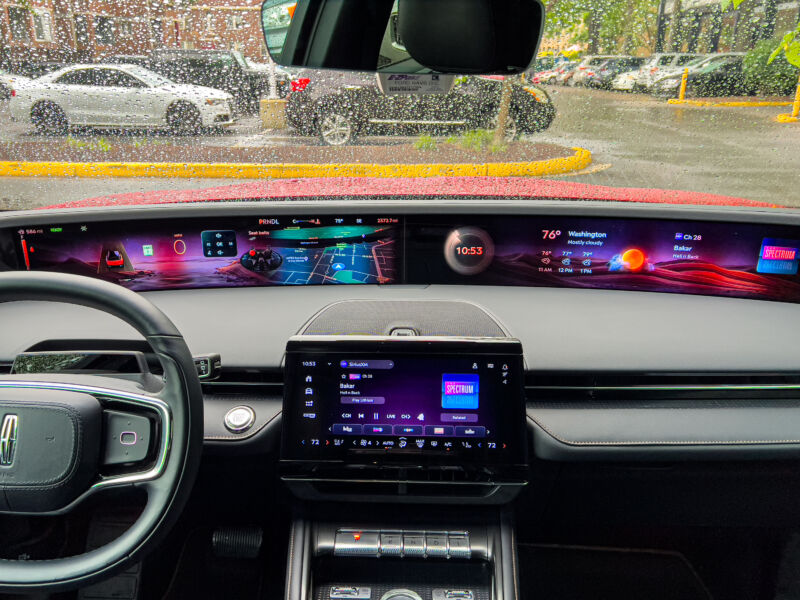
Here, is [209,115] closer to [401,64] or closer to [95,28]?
[95,28]

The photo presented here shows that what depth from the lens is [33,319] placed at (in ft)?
7.78

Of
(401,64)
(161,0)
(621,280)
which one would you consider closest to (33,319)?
(161,0)

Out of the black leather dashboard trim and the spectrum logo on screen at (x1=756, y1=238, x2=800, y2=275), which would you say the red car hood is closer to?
the spectrum logo on screen at (x1=756, y1=238, x2=800, y2=275)

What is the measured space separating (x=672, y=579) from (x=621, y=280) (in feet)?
3.98

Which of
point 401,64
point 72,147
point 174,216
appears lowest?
point 174,216

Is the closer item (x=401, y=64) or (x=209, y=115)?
(x=401, y=64)

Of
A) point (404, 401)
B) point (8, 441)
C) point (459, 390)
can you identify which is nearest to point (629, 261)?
point (459, 390)

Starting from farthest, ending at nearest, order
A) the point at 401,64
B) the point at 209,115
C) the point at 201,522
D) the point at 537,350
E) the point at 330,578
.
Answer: the point at 201,522
the point at 209,115
the point at 537,350
the point at 330,578
the point at 401,64

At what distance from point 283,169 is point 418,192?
53cm

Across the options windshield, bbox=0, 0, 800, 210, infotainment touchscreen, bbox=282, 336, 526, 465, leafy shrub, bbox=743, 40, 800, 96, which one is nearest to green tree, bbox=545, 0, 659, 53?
windshield, bbox=0, 0, 800, 210

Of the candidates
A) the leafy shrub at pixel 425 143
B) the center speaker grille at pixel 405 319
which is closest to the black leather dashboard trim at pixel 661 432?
the center speaker grille at pixel 405 319

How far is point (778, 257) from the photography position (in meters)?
2.58

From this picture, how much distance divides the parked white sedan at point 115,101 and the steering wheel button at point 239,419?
1.00 m

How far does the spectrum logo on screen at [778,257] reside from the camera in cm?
256
